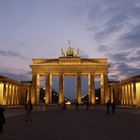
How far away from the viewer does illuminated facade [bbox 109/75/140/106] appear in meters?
85.0

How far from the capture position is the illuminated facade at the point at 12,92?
8469cm

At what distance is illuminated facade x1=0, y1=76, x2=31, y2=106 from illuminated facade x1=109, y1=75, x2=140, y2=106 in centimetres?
3203

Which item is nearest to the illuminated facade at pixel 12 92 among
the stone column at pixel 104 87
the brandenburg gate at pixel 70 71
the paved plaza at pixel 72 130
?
the brandenburg gate at pixel 70 71

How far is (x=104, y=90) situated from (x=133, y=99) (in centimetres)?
1838

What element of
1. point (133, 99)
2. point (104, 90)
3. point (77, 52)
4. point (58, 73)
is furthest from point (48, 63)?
point (133, 99)

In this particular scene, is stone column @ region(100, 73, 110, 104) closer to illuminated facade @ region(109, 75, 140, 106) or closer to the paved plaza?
illuminated facade @ region(109, 75, 140, 106)

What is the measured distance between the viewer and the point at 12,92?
96.5m

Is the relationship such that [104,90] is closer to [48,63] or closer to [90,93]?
[90,93]

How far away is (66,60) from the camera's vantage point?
342ft

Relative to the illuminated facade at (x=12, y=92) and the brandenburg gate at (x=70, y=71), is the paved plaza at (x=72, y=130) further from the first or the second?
the brandenburg gate at (x=70, y=71)

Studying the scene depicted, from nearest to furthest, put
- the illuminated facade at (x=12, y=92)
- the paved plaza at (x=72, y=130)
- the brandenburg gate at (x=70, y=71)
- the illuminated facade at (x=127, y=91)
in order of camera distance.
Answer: the paved plaza at (x=72, y=130) < the illuminated facade at (x=12, y=92) < the illuminated facade at (x=127, y=91) < the brandenburg gate at (x=70, y=71)

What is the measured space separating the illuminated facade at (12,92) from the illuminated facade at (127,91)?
105 feet

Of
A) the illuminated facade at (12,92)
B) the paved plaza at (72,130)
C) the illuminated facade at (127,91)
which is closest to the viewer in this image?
the paved plaza at (72,130)

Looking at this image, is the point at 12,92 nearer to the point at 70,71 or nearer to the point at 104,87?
the point at 70,71
